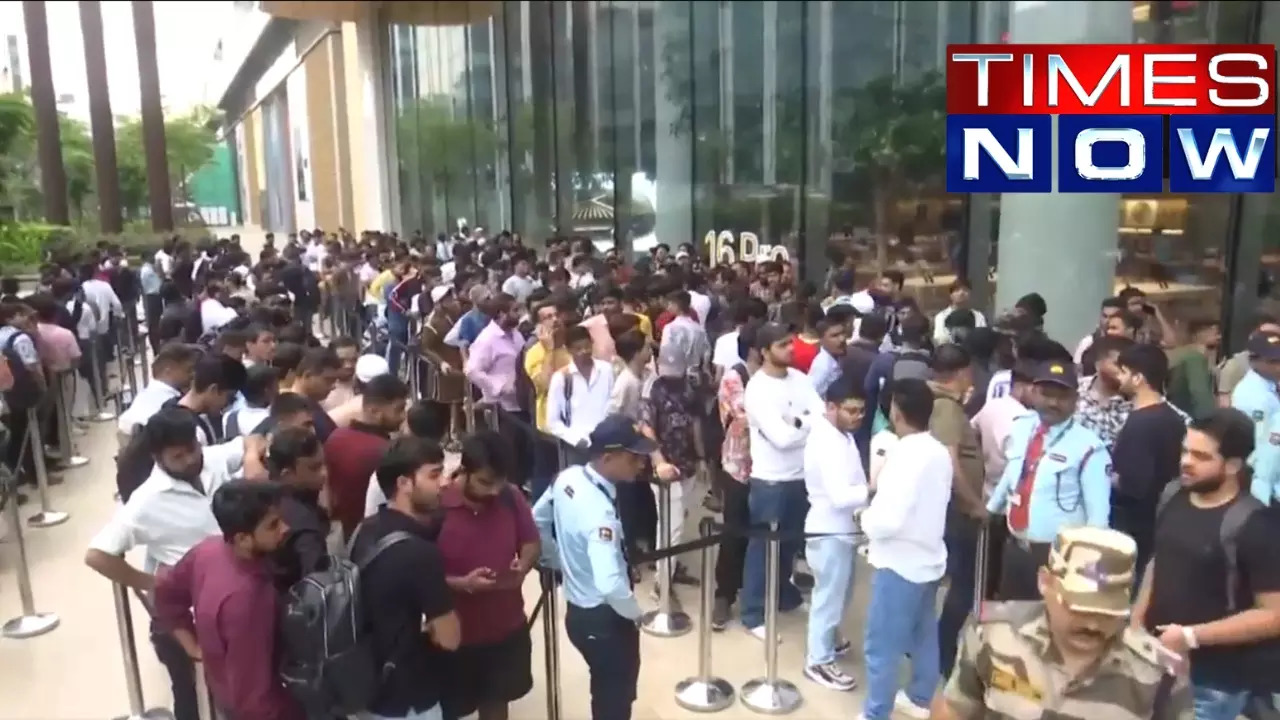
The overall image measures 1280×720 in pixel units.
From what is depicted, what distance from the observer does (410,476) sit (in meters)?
3.20

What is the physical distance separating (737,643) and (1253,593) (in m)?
2.83

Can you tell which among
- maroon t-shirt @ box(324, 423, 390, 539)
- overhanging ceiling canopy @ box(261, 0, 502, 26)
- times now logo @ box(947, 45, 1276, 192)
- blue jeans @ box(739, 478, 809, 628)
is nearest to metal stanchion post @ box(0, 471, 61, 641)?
maroon t-shirt @ box(324, 423, 390, 539)

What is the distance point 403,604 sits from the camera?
9.80 feet

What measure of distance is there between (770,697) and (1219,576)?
86.9 inches

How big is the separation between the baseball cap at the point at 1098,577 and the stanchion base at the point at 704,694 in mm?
2922

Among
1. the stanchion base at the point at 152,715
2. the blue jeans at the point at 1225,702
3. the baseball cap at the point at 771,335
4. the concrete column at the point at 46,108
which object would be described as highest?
the concrete column at the point at 46,108

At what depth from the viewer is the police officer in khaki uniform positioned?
211 centimetres

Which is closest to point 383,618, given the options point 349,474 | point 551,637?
point 349,474

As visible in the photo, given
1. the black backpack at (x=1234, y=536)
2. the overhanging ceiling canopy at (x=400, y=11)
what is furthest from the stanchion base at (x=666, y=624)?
the overhanging ceiling canopy at (x=400, y=11)

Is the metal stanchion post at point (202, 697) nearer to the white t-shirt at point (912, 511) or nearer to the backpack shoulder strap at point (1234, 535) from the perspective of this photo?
the white t-shirt at point (912, 511)

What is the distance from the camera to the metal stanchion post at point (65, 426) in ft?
28.6

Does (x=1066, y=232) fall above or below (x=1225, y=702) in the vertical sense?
above

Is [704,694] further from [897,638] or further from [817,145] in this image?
[817,145]

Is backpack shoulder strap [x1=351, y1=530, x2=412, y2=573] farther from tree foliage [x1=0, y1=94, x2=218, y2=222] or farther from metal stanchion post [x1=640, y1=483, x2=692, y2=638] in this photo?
tree foliage [x1=0, y1=94, x2=218, y2=222]
